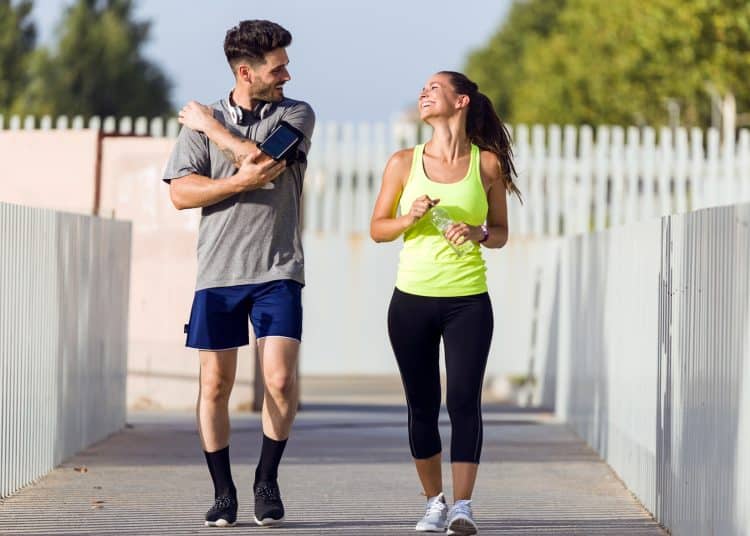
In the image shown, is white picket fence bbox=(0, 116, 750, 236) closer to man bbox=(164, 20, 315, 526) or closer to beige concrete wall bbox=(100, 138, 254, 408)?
beige concrete wall bbox=(100, 138, 254, 408)

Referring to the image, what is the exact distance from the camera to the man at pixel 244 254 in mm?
7078

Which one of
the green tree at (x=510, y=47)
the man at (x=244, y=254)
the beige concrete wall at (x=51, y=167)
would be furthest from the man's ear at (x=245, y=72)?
the green tree at (x=510, y=47)

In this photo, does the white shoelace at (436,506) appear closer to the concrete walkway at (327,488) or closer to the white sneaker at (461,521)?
the concrete walkway at (327,488)

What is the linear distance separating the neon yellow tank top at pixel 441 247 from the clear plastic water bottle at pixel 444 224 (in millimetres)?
18

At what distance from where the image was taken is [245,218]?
23.4 feet

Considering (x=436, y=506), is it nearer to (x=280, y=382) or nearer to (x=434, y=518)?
(x=434, y=518)

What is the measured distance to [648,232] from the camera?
8297 millimetres

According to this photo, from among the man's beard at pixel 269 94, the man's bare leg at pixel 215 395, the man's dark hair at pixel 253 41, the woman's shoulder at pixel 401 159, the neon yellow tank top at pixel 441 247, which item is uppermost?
the man's dark hair at pixel 253 41

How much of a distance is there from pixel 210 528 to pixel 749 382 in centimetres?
237

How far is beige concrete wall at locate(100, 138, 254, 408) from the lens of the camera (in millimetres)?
14227

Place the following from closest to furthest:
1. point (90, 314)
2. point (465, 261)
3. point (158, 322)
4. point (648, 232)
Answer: point (465, 261) → point (648, 232) → point (90, 314) → point (158, 322)

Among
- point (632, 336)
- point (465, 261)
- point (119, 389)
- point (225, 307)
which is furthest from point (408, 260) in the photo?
point (119, 389)

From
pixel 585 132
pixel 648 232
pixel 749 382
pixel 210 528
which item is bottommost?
pixel 210 528

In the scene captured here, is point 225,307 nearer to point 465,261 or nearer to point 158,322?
point 465,261
